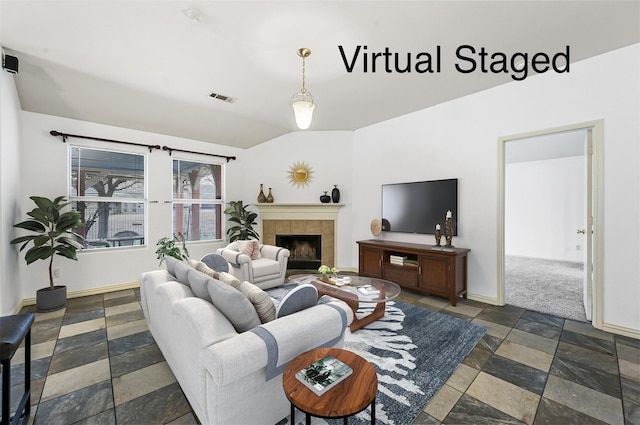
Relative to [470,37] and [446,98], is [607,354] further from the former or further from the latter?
[446,98]

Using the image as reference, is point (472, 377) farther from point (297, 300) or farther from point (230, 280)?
point (230, 280)

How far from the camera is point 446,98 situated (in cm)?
369

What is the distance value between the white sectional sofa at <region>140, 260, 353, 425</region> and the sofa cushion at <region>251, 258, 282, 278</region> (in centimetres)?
198

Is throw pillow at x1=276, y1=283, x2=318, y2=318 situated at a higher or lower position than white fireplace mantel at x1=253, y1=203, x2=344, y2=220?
lower

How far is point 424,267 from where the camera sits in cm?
361

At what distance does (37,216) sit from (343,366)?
3908 mm

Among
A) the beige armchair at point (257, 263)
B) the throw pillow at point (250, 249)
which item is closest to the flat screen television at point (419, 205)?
the beige armchair at point (257, 263)

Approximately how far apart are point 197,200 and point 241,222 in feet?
2.91

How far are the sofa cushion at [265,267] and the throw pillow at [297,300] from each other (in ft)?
7.27

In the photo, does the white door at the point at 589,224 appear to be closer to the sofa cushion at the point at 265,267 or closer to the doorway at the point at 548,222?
the doorway at the point at 548,222

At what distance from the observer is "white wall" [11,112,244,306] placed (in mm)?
3463

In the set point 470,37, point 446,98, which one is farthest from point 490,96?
point 470,37

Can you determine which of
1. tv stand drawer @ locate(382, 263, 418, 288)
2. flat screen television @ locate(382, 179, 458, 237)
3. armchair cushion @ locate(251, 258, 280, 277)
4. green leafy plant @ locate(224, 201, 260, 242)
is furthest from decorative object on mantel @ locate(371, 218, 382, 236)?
green leafy plant @ locate(224, 201, 260, 242)

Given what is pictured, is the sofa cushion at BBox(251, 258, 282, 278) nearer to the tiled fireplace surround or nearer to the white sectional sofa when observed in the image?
the tiled fireplace surround
